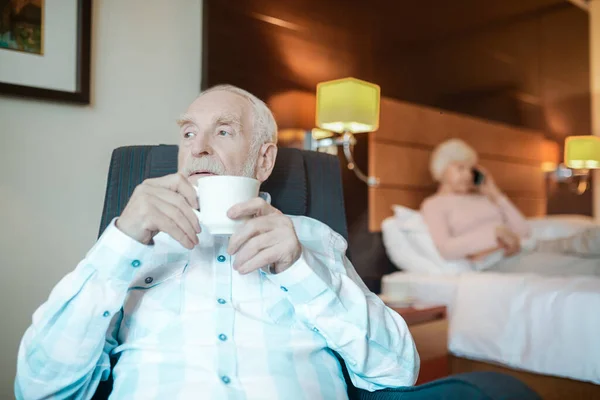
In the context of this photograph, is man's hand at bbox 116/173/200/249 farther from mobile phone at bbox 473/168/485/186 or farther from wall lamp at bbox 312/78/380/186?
mobile phone at bbox 473/168/485/186

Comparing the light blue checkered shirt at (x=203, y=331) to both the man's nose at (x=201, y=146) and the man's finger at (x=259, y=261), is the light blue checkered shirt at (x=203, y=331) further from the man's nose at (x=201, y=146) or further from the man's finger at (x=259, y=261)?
the man's nose at (x=201, y=146)

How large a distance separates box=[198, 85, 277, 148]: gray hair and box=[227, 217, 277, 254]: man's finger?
437 millimetres

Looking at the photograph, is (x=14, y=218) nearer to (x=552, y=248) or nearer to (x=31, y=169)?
(x=31, y=169)

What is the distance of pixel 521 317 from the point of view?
89.8 inches

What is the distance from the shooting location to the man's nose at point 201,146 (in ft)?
3.95

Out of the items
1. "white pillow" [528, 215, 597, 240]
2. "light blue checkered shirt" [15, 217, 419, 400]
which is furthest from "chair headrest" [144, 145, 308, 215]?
"white pillow" [528, 215, 597, 240]

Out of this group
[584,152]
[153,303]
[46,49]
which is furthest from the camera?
[584,152]

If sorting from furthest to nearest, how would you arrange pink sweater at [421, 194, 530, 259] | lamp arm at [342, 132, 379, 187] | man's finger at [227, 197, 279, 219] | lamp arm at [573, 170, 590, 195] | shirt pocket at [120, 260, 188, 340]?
lamp arm at [573, 170, 590, 195]
pink sweater at [421, 194, 530, 259]
lamp arm at [342, 132, 379, 187]
shirt pocket at [120, 260, 188, 340]
man's finger at [227, 197, 279, 219]

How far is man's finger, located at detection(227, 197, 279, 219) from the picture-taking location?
2.78ft

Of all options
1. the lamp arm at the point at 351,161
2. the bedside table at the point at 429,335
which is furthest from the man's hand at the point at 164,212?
the lamp arm at the point at 351,161

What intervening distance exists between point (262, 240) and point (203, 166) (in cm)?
34

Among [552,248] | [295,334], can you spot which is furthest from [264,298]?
[552,248]

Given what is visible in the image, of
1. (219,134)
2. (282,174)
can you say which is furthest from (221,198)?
(282,174)

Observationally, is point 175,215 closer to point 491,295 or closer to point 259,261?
point 259,261
